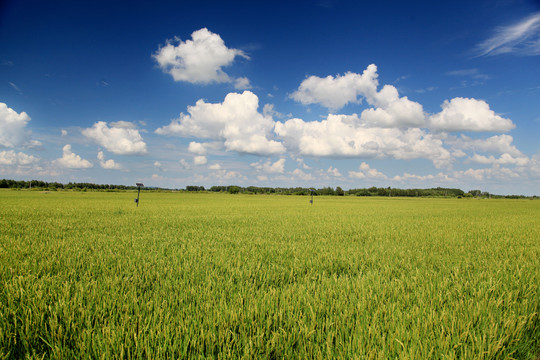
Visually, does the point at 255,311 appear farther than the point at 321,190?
No

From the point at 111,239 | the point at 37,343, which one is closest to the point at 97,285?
the point at 37,343

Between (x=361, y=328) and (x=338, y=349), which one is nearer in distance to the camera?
(x=338, y=349)

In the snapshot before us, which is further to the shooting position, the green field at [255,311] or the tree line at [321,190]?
the tree line at [321,190]

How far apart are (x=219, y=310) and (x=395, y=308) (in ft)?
6.19

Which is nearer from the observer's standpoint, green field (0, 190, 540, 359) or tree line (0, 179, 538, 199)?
green field (0, 190, 540, 359)

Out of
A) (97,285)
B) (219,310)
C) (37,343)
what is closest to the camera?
(37,343)

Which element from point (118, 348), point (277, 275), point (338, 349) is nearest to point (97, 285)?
point (118, 348)

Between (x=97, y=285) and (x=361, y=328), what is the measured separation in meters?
3.20

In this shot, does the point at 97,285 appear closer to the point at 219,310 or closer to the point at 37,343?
the point at 37,343

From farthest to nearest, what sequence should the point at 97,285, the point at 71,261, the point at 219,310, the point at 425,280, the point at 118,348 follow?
the point at 71,261 < the point at 425,280 < the point at 97,285 < the point at 219,310 < the point at 118,348

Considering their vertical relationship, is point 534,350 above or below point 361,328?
below

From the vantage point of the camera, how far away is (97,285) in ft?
10.8

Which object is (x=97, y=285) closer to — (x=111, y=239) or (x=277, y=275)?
(x=277, y=275)

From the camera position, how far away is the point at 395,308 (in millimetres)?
2766
